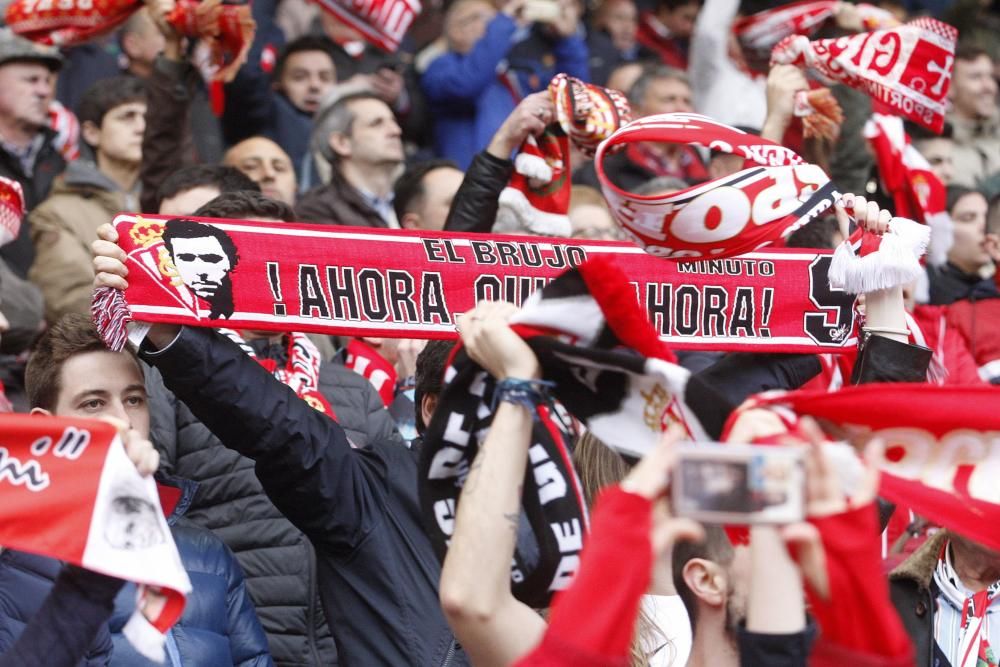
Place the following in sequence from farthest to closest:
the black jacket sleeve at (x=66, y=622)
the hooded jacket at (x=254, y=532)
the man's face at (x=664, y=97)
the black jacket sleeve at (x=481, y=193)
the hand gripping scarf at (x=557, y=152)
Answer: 1. the man's face at (x=664, y=97)
2. the black jacket sleeve at (x=481, y=193)
3. the hand gripping scarf at (x=557, y=152)
4. the hooded jacket at (x=254, y=532)
5. the black jacket sleeve at (x=66, y=622)

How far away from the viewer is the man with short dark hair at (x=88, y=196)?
5.82 meters

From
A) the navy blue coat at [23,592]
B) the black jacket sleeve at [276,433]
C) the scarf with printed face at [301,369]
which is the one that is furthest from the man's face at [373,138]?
the navy blue coat at [23,592]

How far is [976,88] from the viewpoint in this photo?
8492mm

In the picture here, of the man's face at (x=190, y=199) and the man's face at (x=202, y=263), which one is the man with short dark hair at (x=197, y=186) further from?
the man's face at (x=202, y=263)

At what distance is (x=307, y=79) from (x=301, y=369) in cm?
379

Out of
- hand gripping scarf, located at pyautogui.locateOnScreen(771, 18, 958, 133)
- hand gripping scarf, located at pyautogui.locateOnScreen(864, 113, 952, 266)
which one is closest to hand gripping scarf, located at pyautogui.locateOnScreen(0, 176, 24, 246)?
hand gripping scarf, located at pyautogui.locateOnScreen(771, 18, 958, 133)

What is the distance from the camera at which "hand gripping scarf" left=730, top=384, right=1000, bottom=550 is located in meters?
2.87

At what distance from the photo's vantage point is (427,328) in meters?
3.76

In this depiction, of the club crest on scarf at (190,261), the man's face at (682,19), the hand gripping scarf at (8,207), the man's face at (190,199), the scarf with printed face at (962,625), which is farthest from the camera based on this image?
the man's face at (682,19)

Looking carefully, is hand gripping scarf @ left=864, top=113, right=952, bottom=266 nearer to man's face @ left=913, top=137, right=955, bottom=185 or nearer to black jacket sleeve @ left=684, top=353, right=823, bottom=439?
man's face @ left=913, top=137, right=955, bottom=185

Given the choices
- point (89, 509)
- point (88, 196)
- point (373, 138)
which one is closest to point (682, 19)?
point (373, 138)

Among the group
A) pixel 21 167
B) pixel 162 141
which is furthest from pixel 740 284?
pixel 21 167

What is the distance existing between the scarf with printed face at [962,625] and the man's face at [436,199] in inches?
110

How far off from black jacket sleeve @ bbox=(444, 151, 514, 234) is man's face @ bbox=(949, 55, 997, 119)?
4.55m
